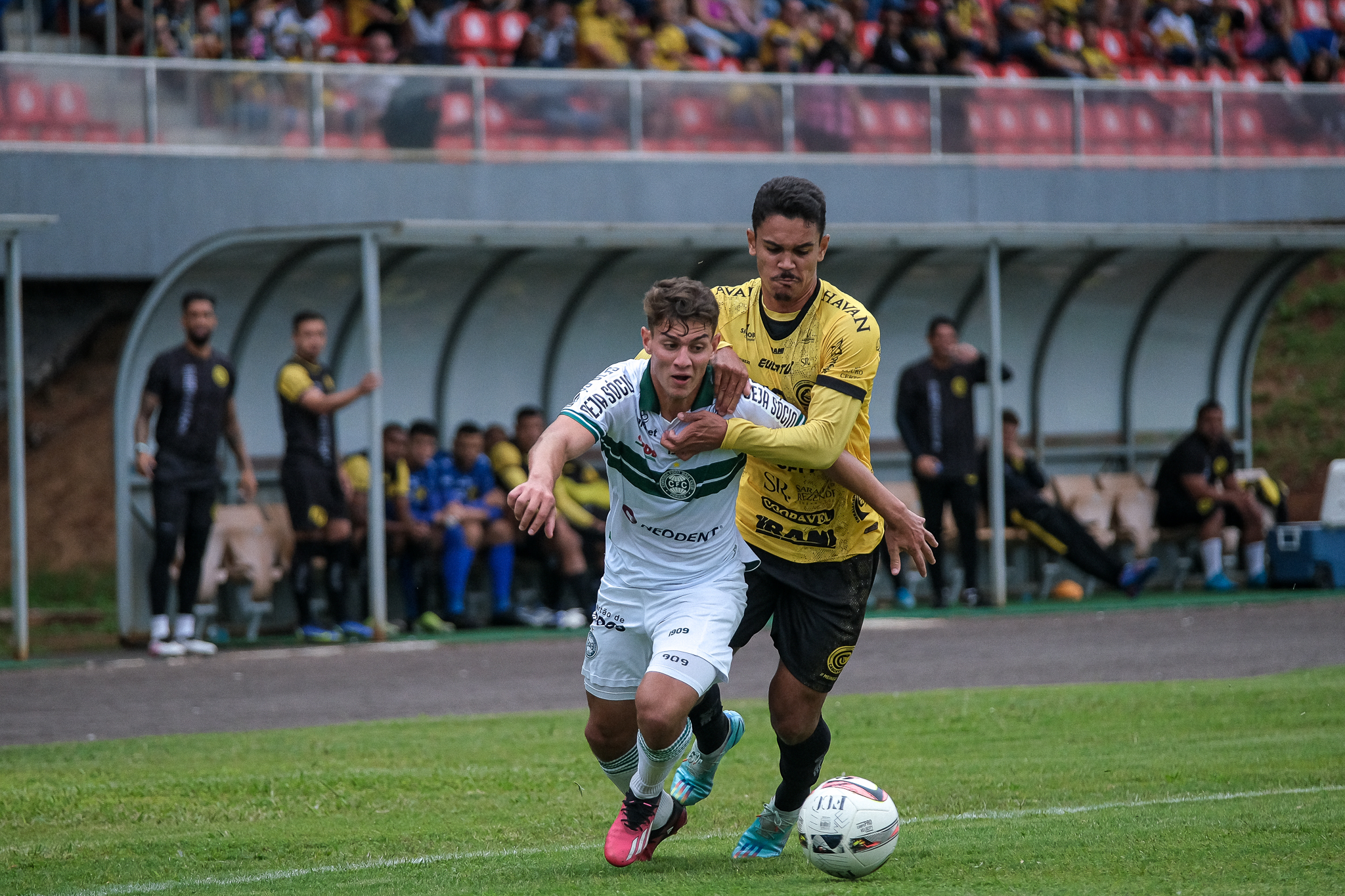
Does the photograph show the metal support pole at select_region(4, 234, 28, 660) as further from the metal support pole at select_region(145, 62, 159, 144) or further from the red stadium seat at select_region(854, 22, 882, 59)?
the red stadium seat at select_region(854, 22, 882, 59)

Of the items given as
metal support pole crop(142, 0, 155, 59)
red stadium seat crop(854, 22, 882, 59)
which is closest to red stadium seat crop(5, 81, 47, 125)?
metal support pole crop(142, 0, 155, 59)

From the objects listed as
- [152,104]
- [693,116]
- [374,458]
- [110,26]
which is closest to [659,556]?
[374,458]

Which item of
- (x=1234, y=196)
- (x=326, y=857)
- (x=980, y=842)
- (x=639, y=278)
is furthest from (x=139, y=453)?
(x=1234, y=196)

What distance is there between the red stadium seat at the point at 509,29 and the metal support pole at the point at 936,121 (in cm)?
477

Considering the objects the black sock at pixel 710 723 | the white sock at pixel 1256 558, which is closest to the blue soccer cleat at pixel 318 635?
the black sock at pixel 710 723

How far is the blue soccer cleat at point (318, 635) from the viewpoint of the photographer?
44.0 feet

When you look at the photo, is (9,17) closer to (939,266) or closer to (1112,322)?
(939,266)

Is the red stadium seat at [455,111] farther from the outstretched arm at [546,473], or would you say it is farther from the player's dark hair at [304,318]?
the outstretched arm at [546,473]

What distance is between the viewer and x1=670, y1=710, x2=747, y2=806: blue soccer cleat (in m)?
5.90

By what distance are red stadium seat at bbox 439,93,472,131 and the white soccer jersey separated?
12708 millimetres

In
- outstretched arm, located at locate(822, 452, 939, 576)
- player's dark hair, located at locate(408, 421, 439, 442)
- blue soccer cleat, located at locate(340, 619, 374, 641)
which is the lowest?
blue soccer cleat, located at locate(340, 619, 374, 641)

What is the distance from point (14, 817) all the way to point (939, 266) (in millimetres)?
11584

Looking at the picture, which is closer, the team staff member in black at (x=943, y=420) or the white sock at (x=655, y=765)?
the white sock at (x=655, y=765)

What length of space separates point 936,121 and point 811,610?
48.4 feet
